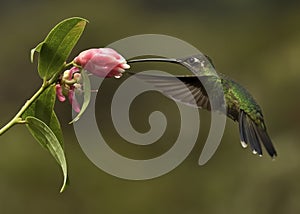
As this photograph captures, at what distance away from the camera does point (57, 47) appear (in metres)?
0.98

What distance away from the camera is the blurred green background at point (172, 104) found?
13.8 feet

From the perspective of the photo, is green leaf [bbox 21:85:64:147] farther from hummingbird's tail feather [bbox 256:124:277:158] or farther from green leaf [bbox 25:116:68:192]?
hummingbird's tail feather [bbox 256:124:277:158]

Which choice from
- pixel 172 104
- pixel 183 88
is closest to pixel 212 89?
pixel 183 88

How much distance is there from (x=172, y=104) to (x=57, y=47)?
3726 mm

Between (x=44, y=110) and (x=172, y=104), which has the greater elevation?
(x=44, y=110)

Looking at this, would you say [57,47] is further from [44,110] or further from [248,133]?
[248,133]

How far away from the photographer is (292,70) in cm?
480

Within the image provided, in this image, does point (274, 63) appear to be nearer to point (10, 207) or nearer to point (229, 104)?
point (10, 207)

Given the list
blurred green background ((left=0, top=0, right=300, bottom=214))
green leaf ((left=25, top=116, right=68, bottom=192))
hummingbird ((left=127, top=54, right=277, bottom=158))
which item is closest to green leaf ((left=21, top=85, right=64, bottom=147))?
green leaf ((left=25, top=116, right=68, bottom=192))

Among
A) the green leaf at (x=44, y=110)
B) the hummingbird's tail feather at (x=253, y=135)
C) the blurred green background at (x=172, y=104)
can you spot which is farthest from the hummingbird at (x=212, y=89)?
the blurred green background at (x=172, y=104)

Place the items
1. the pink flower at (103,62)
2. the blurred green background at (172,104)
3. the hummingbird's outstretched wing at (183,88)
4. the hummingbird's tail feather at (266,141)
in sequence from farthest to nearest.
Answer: the blurred green background at (172,104) < the hummingbird's tail feather at (266,141) < the hummingbird's outstretched wing at (183,88) < the pink flower at (103,62)

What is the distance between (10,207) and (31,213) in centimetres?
14

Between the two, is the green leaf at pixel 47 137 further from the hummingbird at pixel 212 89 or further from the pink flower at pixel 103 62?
the hummingbird at pixel 212 89

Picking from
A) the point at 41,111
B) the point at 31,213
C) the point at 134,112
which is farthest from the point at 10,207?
the point at 41,111
